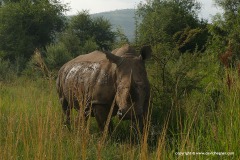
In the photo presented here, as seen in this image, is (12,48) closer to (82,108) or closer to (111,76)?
(111,76)

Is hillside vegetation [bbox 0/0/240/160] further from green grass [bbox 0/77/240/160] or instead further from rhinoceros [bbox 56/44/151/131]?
rhinoceros [bbox 56/44/151/131]

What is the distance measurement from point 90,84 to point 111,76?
0.45 meters

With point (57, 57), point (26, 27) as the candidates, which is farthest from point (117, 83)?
point (26, 27)

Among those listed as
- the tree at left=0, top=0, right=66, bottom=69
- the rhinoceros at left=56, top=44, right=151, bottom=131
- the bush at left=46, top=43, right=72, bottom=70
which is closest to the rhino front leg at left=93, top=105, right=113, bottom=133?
the rhinoceros at left=56, top=44, right=151, bottom=131

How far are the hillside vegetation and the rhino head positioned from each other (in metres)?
0.41

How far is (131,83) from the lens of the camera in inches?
205

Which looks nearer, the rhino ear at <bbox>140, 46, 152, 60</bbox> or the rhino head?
the rhino head

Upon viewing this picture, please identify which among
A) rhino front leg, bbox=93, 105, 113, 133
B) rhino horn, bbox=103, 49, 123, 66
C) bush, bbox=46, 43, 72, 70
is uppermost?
rhino horn, bbox=103, 49, 123, 66

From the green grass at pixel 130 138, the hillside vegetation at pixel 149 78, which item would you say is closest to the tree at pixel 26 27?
the hillside vegetation at pixel 149 78

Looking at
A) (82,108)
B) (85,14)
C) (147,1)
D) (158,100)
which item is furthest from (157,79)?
(147,1)

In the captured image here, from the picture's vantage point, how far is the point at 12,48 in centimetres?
2928

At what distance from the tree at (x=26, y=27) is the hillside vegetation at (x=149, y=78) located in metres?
0.08

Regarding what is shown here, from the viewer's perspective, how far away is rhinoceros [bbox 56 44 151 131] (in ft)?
16.8

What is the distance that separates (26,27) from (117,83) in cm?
2720
